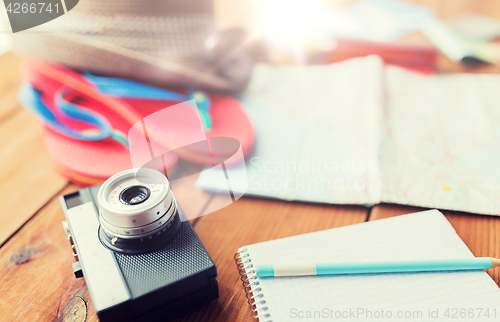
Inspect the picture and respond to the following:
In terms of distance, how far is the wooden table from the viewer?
344mm

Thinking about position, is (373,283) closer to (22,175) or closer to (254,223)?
(254,223)

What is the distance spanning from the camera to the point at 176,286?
31 cm

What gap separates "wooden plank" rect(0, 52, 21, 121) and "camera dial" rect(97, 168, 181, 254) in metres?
0.41

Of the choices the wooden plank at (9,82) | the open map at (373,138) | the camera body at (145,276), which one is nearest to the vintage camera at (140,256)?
the camera body at (145,276)

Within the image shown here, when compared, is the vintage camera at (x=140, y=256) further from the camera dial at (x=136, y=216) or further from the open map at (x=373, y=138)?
the open map at (x=373, y=138)

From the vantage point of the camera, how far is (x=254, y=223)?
0.42 metres

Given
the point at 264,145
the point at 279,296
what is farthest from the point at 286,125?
the point at 279,296

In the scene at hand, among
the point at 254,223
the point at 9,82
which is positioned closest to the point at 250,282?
the point at 254,223

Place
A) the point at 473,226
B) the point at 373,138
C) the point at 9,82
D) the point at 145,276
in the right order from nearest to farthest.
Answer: the point at 145,276 < the point at 473,226 < the point at 373,138 < the point at 9,82

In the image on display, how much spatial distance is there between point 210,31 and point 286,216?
0.39 m

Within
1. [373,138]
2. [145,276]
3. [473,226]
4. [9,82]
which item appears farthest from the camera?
[9,82]

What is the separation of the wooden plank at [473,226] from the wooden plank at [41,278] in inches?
12.7

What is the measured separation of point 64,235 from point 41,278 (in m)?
0.06

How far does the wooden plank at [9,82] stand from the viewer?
2.11ft
